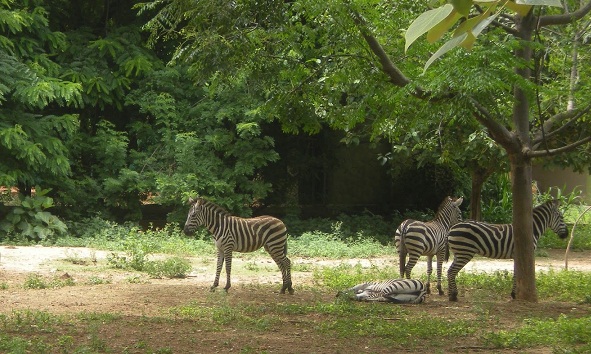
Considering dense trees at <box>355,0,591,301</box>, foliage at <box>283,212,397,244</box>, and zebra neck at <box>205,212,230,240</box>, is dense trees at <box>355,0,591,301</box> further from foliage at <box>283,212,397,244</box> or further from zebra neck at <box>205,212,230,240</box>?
foliage at <box>283,212,397,244</box>

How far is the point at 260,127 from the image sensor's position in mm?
17266

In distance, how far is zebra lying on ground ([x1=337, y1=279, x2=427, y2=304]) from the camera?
9719mm

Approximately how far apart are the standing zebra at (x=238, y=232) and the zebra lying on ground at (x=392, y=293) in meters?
1.20

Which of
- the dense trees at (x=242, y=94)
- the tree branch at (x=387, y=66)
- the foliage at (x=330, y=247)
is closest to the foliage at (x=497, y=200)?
the dense trees at (x=242, y=94)

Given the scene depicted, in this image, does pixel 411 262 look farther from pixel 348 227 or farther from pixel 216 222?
pixel 348 227

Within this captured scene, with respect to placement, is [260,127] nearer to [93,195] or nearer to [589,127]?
[93,195]

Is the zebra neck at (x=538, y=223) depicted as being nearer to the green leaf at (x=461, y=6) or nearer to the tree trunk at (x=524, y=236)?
the tree trunk at (x=524, y=236)

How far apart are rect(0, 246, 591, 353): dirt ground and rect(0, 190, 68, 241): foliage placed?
96cm

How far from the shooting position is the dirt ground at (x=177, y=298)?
727cm

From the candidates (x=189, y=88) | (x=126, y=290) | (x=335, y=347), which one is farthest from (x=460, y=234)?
(x=189, y=88)

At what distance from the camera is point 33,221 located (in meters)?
15.1

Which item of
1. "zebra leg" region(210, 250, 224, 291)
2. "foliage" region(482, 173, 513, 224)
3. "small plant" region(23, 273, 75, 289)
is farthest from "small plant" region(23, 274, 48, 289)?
"foliage" region(482, 173, 513, 224)

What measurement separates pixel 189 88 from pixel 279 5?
963cm

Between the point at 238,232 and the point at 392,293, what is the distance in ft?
7.66
